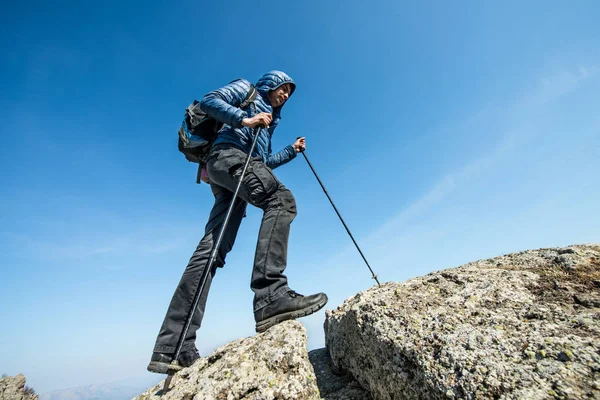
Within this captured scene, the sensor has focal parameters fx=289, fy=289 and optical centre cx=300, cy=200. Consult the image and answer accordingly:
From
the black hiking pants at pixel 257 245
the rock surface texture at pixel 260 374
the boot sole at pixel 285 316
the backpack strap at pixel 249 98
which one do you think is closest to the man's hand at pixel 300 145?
the backpack strap at pixel 249 98

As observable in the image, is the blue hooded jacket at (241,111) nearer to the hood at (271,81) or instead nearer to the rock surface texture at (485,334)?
the hood at (271,81)

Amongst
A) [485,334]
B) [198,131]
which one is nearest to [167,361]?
[198,131]

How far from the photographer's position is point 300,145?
5.92 m

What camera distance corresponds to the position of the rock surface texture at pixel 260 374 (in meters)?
2.64

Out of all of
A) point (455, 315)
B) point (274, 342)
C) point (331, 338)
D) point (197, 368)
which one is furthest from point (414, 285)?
point (197, 368)

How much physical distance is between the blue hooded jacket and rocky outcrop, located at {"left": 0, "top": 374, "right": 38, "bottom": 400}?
1476 centimetres

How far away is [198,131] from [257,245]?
2159 mm

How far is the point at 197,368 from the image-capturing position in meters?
3.39

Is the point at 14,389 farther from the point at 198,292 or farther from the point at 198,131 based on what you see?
the point at 198,131

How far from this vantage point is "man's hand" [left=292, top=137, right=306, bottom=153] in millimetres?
5844

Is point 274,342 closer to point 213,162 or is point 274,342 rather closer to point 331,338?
point 331,338

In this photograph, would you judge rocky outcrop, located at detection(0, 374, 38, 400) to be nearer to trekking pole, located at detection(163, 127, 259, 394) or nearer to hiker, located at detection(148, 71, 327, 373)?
hiker, located at detection(148, 71, 327, 373)

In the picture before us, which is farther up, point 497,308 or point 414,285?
point 414,285

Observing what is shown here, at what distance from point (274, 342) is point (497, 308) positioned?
7.39ft
